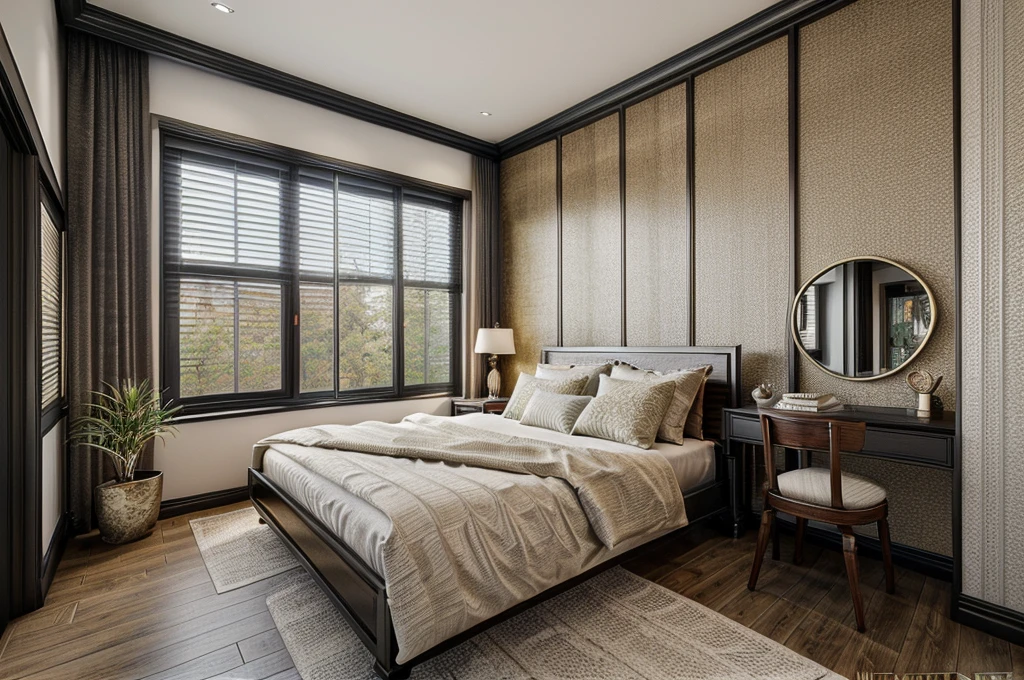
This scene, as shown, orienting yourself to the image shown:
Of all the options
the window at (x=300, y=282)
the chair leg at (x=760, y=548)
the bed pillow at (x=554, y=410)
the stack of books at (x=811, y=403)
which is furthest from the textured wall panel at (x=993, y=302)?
the window at (x=300, y=282)

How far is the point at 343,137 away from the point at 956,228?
4140 millimetres

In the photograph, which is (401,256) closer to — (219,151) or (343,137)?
(343,137)

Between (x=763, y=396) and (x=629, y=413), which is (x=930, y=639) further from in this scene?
(x=629, y=413)

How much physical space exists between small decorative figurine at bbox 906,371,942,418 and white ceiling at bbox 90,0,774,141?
231 cm

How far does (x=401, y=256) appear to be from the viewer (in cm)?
462

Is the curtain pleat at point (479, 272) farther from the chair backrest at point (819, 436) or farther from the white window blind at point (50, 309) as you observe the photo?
the chair backrest at point (819, 436)

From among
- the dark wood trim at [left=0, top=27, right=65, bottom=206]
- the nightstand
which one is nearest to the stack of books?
the nightstand

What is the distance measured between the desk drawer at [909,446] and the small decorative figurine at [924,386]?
0.22 meters

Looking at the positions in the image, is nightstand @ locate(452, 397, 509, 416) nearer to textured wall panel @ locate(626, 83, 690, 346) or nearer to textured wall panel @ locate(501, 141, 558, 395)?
textured wall panel @ locate(501, 141, 558, 395)

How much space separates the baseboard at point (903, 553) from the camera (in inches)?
95.5

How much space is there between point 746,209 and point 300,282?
134 inches

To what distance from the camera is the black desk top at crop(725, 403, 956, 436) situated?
7.00ft

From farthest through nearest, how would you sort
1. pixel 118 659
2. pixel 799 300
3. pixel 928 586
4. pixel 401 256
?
pixel 401 256
pixel 799 300
pixel 928 586
pixel 118 659

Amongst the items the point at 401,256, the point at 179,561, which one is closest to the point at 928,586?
the point at 179,561
